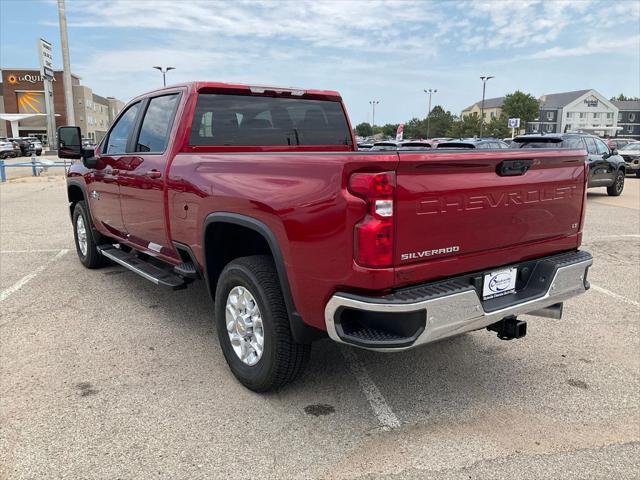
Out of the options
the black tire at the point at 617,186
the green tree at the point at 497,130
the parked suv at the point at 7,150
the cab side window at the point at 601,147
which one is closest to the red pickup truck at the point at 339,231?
the cab side window at the point at 601,147

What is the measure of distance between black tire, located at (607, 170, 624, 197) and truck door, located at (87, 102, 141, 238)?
1332cm

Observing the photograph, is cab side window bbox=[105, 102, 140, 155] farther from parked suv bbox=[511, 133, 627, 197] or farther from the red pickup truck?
parked suv bbox=[511, 133, 627, 197]

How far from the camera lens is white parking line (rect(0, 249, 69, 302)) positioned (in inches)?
215

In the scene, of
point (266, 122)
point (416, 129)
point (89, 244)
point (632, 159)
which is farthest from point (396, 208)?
point (416, 129)

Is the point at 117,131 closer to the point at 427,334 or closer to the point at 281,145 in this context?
the point at 281,145

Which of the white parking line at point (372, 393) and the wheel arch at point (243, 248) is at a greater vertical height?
the wheel arch at point (243, 248)

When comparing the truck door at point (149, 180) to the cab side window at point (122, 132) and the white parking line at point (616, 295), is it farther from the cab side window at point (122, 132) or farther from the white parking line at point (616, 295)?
the white parking line at point (616, 295)

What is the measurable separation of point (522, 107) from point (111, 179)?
4244 inches

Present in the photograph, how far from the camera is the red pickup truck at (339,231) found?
Answer: 2555mm

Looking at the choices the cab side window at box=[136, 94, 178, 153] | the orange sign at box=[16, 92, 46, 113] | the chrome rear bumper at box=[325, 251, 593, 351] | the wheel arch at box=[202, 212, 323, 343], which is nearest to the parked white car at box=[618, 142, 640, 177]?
the cab side window at box=[136, 94, 178, 153]

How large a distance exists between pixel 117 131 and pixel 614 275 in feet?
18.8

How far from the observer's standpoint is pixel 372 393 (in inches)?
134

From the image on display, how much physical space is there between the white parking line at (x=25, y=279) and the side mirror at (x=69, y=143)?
148 centimetres

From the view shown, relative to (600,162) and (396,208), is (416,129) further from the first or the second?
(396,208)
